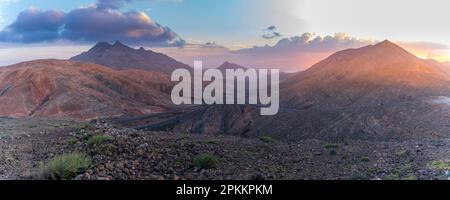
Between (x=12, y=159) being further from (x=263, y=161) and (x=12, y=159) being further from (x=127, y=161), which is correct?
(x=263, y=161)

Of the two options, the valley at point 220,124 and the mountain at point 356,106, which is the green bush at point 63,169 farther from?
the mountain at point 356,106

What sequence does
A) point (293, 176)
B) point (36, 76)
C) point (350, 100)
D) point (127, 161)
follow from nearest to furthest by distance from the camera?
point (293, 176)
point (127, 161)
point (350, 100)
point (36, 76)

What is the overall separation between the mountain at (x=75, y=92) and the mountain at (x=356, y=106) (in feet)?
8.38

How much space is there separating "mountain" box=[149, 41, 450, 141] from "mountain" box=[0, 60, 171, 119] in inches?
101

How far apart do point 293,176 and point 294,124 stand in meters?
12.2

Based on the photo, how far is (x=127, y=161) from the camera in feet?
15.1

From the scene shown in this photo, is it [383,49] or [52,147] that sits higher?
[383,49]

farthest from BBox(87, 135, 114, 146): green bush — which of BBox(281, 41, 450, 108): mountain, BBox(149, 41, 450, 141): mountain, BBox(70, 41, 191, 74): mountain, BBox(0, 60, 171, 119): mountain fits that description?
BBox(281, 41, 450, 108): mountain

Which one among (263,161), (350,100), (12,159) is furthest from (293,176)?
(350,100)

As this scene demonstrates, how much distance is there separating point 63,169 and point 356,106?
1703 cm

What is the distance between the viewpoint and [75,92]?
2244cm

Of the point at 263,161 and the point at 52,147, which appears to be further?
the point at 52,147
